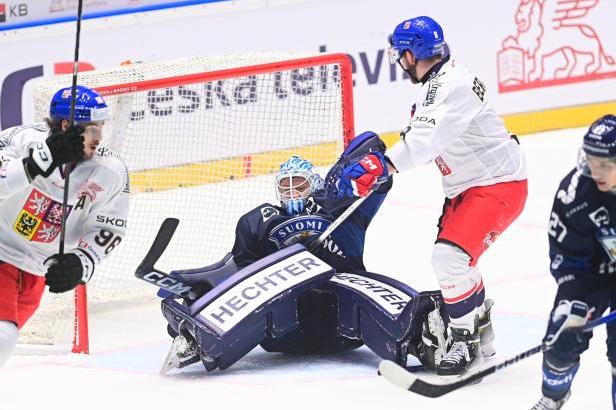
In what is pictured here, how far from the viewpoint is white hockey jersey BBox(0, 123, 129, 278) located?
16.7 feet

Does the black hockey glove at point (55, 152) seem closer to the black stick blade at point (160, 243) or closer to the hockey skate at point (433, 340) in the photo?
the black stick blade at point (160, 243)

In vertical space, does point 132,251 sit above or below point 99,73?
below

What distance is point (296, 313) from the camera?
564 centimetres

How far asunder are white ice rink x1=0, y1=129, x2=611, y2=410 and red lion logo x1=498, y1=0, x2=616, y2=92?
2595 millimetres

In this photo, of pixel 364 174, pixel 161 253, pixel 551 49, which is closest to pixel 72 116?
pixel 161 253

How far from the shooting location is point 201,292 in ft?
19.1

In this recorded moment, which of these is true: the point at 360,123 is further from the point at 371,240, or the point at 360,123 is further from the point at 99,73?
the point at 99,73

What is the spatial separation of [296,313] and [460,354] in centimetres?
62

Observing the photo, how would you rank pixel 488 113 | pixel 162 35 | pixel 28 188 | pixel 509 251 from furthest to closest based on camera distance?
pixel 162 35, pixel 509 251, pixel 488 113, pixel 28 188

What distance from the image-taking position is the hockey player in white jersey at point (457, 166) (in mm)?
5309

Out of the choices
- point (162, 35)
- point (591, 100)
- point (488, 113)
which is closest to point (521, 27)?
point (591, 100)

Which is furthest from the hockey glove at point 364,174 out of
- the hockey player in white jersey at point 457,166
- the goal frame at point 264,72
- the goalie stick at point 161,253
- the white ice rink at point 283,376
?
the goal frame at point 264,72

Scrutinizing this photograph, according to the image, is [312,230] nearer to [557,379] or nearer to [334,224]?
[334,224]

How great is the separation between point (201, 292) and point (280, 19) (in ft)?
11.2
